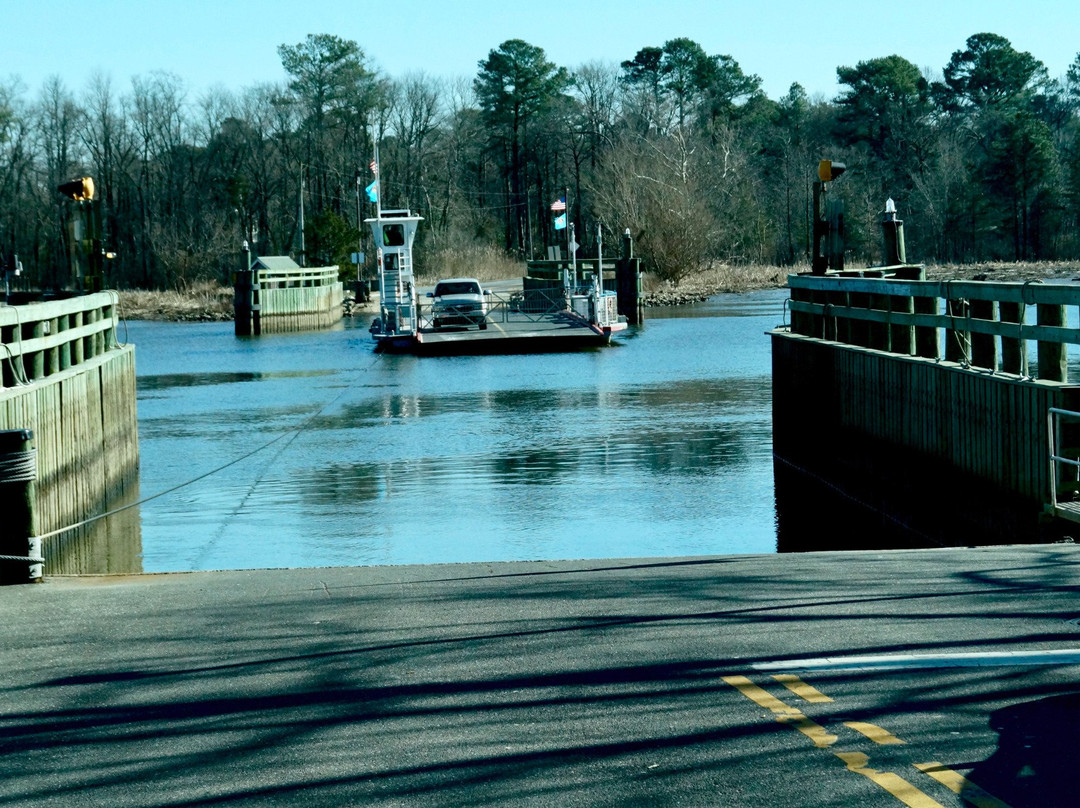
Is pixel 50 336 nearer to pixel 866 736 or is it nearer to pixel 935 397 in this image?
pixel 935 397

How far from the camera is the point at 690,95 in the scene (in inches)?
4813

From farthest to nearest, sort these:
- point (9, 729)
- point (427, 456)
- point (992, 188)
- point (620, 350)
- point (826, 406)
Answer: point (992, 188)
point (620, 350)
point (427, 456)
point (826, 406)
point (9, 729)

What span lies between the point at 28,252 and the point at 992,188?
229 ft

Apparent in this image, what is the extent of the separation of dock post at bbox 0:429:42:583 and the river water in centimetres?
429

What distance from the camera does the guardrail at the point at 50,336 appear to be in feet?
46.8

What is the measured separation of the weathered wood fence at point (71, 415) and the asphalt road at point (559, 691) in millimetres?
4982

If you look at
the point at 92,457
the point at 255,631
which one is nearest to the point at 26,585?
the point at 255,631

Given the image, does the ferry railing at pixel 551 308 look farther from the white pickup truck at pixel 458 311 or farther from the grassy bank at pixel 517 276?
the grassy bank at pixel 517 276

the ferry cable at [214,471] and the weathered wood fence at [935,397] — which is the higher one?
the weathered wood fence at [935,397]

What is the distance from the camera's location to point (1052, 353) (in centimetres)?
1236

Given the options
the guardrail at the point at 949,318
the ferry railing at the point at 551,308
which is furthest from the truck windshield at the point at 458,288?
the guardrail at the point at 949,318

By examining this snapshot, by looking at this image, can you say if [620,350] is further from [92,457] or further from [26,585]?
[26,585]

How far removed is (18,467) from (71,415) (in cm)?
710

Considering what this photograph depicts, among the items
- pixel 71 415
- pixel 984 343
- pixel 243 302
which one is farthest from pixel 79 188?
pixel 243 302
